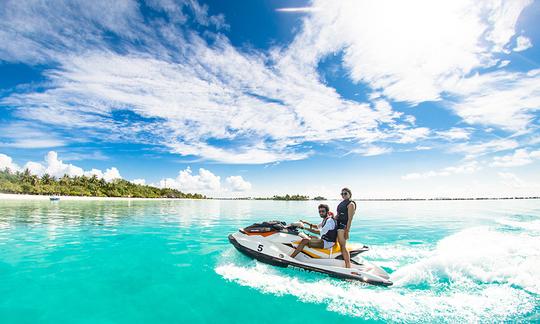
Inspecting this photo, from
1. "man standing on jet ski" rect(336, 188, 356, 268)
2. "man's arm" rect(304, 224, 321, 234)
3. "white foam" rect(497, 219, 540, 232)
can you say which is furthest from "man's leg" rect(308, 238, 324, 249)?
"white foam" rect(497, 219, 540, 232)

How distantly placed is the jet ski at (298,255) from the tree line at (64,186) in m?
95.1

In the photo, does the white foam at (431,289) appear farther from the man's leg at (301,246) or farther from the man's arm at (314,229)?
the man's arm at (314,229)

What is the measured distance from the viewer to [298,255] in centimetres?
769

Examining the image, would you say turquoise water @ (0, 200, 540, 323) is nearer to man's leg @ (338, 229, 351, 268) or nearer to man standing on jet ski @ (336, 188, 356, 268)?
man's leg @ (338, 229, 351, 268)

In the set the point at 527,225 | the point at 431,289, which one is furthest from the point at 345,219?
the point at 527,225

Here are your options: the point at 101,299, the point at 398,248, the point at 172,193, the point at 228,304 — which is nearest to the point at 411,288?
the point at 228,304

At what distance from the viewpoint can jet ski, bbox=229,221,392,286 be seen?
6.76 m

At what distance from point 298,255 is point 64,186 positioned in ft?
344

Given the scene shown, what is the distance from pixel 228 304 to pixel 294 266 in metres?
2.41

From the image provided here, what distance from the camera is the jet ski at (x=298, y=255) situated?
676 centimetres

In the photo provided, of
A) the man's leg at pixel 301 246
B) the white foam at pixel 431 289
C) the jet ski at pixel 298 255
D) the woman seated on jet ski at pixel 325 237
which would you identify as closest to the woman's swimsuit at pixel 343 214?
the woman seated on jet ski at pixel 325 237

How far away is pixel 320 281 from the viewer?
22.1 feet

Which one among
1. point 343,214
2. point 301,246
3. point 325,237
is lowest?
point 301,246

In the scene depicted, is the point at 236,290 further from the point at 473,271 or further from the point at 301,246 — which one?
the point at 473,271
